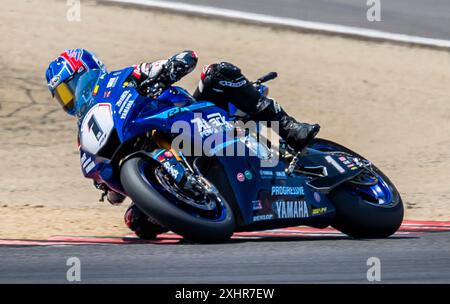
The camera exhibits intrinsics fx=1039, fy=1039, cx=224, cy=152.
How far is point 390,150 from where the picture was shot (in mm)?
12125

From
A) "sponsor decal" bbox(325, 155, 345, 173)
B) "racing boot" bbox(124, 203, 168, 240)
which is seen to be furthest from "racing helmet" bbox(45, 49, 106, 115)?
"sponsor decal" bbox(325, 155, 345, 173)

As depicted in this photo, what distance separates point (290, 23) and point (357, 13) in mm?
1154

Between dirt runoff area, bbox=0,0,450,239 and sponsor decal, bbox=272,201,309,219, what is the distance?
81.1 inches

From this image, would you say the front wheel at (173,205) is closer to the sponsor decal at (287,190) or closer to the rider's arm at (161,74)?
the sponsor decal at (287,190)

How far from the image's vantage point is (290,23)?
51.3 ft

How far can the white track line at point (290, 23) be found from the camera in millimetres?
15398

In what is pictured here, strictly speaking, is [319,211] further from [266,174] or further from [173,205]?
[173,205]

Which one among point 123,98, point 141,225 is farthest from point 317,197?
point 123,98

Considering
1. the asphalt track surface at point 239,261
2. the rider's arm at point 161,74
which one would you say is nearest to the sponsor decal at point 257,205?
the asphalt track surface at point 239,261

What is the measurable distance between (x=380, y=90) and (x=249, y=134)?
271 inches

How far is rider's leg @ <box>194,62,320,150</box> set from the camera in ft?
23.4

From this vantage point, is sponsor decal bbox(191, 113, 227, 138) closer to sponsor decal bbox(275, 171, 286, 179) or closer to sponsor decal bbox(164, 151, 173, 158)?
sponsor decal bbox(164, 151, 173, 158)

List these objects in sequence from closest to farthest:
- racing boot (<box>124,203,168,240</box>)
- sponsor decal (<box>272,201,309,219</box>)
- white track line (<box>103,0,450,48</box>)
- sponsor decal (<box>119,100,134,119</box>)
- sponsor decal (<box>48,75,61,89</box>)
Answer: sponsor decal (<box>119,100,134,119</box>), sponsor decal (<box>272,201,309,219</box>), sponsor decal (<box>48,75,61,89</box>), racing boot (<box>124,203,168,240</box>), white track line (<box>103,0,450,48</box>)
